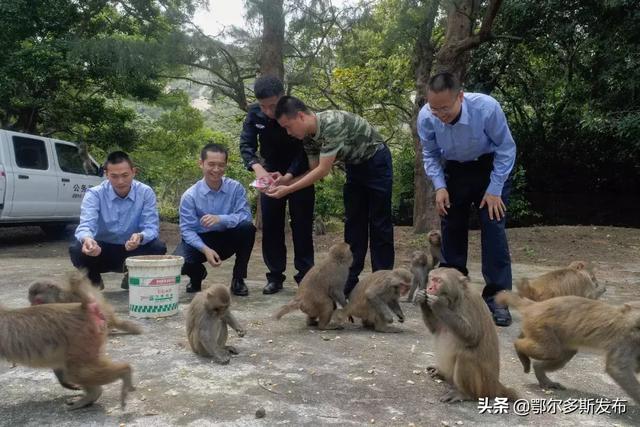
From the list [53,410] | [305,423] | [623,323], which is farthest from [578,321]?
[53,410]

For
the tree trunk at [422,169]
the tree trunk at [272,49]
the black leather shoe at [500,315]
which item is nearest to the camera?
the black leather shoe at [500,315]

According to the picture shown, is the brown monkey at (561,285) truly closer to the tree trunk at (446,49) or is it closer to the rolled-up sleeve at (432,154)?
the rolled-up sleeve at (432,154)

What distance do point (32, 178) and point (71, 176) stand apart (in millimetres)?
983

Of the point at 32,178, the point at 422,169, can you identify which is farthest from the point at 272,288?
the point at 32,178

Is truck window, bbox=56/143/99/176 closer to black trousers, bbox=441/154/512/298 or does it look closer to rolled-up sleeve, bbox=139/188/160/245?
rolled-up sleeve, bbox=139/188/160/245

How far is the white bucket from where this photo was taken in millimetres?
4539

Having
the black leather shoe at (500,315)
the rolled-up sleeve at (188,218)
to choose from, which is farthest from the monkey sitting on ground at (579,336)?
the rolled-up sleeve at (188,218)

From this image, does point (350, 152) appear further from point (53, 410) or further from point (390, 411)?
point (53, 410)

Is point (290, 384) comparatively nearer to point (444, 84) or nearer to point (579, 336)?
point (579, 336)

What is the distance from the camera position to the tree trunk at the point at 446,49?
31.5ft

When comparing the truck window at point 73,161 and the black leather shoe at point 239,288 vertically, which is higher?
the truck window at point 73,161

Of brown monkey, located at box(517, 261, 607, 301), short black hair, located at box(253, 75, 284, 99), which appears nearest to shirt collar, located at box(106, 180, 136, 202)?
short black hair, located at box(253, 75, 284, 99)

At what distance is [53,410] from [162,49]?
847 cm

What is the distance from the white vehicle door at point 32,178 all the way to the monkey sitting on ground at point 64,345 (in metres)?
8.10
